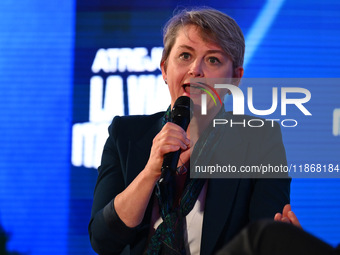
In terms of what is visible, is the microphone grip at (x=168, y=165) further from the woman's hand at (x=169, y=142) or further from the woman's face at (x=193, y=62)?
the woman's face at (x=193, y=62)

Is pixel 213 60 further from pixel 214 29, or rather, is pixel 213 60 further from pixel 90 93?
pixel 90 93

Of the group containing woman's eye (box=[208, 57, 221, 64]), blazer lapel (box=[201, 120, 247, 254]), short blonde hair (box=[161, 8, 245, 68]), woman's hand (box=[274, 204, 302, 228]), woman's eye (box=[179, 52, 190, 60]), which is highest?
short blonde hair (box=[161, 8, 245, 68])

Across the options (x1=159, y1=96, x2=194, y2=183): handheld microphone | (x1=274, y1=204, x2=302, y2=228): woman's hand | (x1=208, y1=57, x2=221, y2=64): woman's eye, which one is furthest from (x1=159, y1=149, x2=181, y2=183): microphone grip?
(x1=208, y1=57, x2=221, y2=64): woman's eye

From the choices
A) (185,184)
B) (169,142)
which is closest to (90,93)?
Result: (185,184)

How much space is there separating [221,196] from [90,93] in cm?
212

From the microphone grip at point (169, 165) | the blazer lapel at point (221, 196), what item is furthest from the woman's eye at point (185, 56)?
the microphone grip at point (169, 165)

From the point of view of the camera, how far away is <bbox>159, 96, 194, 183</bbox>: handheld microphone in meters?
1.22

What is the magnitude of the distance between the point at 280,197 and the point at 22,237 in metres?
2.37

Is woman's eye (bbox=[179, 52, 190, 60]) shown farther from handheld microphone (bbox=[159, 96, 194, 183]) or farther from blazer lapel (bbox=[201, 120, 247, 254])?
blazer lapel (bbox=[201, 120, 247, 254])

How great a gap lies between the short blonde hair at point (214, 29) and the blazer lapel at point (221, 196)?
25 cm

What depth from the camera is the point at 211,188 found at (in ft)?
4.96

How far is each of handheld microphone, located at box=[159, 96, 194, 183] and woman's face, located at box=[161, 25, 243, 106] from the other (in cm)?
9

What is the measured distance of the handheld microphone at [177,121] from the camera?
47.9 inches

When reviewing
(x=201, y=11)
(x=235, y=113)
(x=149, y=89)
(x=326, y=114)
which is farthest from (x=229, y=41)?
(x=326, y=114)
